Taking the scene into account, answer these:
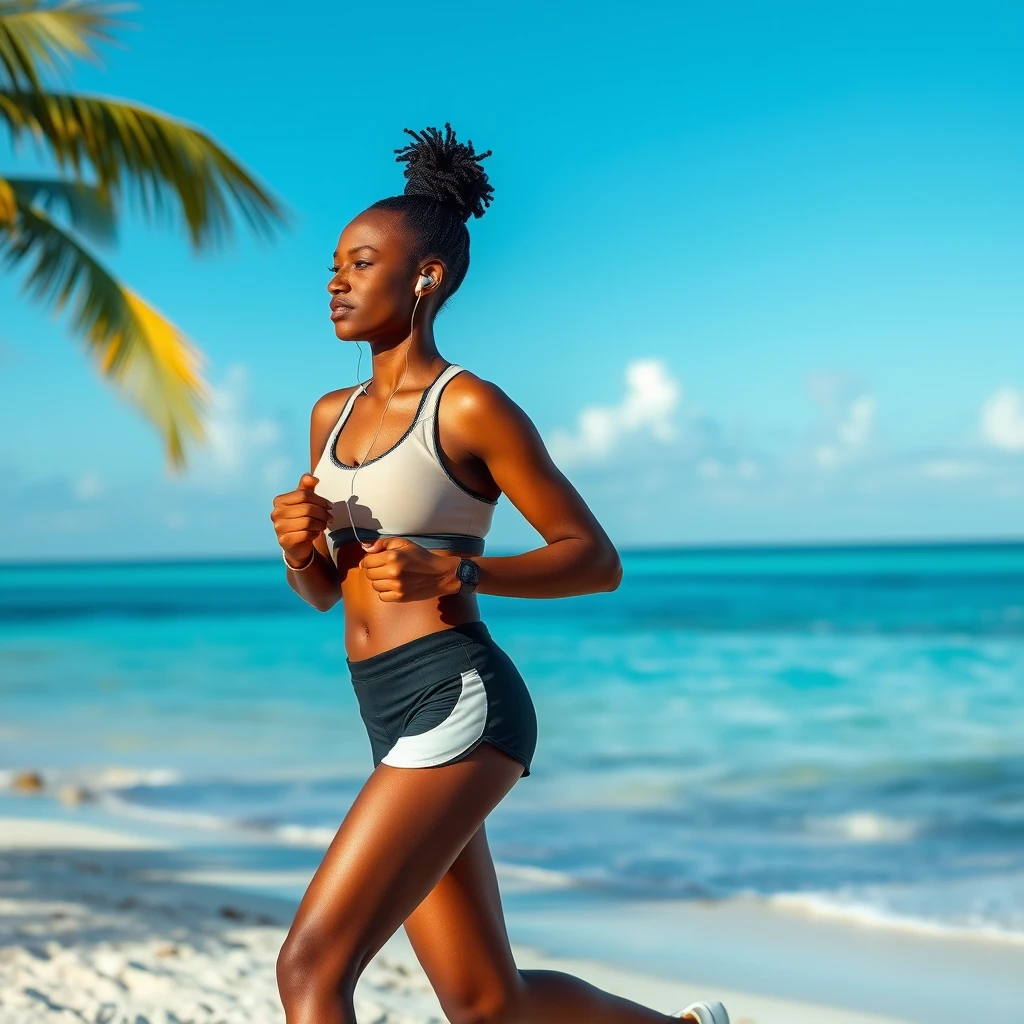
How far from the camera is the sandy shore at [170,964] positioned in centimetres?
420

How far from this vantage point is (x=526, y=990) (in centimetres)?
256

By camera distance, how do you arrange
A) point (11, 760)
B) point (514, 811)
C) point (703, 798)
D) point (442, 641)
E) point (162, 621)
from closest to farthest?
point (442, 641), point (514, 811), point (703, 798), point (11, 760), point (162, 621)

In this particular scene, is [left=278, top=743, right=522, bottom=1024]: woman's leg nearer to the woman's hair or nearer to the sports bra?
the sports bra

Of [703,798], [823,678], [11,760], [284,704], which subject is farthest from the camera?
[823,678]

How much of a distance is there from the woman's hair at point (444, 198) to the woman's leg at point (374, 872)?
0.96 metres

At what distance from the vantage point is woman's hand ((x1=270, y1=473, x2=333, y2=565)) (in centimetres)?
231

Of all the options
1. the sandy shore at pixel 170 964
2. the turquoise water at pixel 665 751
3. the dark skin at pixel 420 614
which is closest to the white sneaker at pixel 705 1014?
the dark skin at pixel 420 614

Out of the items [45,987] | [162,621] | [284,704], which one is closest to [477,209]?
[45,987]

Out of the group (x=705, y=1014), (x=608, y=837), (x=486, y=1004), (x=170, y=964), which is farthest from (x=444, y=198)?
(x=608, y=837)

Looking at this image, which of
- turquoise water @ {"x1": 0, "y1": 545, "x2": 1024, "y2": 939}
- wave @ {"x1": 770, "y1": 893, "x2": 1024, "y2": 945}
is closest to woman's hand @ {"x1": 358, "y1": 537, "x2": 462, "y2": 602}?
wave @ {"x1": 770, "y1": 893, "x2": 1024, "y2": 945}

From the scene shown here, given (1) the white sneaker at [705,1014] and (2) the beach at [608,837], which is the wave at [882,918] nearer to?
(2) the beach at [608,837]

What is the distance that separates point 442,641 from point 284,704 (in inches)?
567

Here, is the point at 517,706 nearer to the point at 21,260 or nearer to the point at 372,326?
the point at 372,326

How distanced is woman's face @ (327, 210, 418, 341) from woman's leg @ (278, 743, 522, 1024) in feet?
2.72
